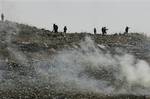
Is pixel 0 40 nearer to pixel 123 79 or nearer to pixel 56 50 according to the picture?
pixel 56 50

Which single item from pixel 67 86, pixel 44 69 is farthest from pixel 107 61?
pixel 67 86

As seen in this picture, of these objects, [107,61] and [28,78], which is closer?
[28,78]

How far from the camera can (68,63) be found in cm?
4206

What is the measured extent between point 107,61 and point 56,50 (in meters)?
5.60

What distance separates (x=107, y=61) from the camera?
1767 inches

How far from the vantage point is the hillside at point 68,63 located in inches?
1283

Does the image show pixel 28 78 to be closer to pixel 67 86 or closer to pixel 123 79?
pixel 67 86

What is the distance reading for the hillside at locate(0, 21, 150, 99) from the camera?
107 feet

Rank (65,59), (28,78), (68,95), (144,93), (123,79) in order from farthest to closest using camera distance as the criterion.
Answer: (65,59), (123,79), (28,78), (144,93), (68,95)

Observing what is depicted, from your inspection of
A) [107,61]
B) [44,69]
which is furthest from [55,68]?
[107,61]

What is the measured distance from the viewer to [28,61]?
→ 4106 centimetres

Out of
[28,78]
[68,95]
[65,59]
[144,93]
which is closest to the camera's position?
[68,95]

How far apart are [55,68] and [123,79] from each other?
643 centimetres

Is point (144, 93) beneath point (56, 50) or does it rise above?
beneath
